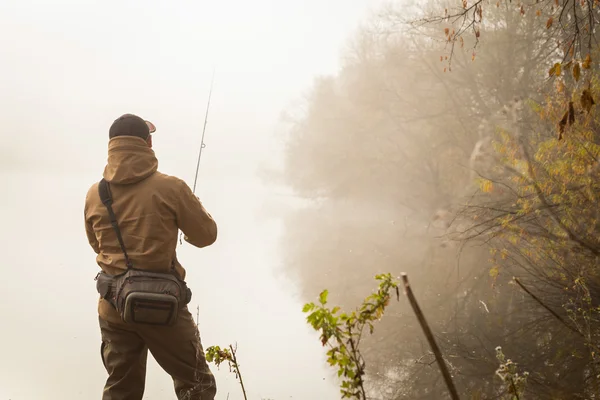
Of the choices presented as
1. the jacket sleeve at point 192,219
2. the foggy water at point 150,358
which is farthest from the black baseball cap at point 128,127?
the foggy water at point 150,358

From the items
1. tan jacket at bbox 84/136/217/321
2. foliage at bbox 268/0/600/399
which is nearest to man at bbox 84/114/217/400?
tan jacket at bbox 84/136/217/321

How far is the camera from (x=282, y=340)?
9.42 metres

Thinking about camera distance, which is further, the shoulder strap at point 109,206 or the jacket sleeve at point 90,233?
the jacket sleeve at point 90,233

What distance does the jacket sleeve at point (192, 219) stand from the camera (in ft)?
10.7

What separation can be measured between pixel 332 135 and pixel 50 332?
14233 millimetres

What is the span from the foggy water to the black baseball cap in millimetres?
4020

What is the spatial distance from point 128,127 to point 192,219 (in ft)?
2.33

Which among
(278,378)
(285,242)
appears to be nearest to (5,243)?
(285,242)

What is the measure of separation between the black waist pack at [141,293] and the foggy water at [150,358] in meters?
3.60

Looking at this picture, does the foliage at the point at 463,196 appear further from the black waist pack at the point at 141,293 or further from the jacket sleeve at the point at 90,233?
the jacket sleeve at the point at 90,233

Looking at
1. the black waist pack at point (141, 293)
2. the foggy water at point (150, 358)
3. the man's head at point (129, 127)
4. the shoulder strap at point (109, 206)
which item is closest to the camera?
the black waist pack at point (141, 293)

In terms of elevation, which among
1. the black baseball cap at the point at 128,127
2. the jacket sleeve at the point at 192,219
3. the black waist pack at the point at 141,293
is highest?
the black baseball cap at the point at 128,127

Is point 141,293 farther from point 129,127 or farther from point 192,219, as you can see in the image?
point 129,127

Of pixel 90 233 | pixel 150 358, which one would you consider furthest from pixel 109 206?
pixel 150 358
